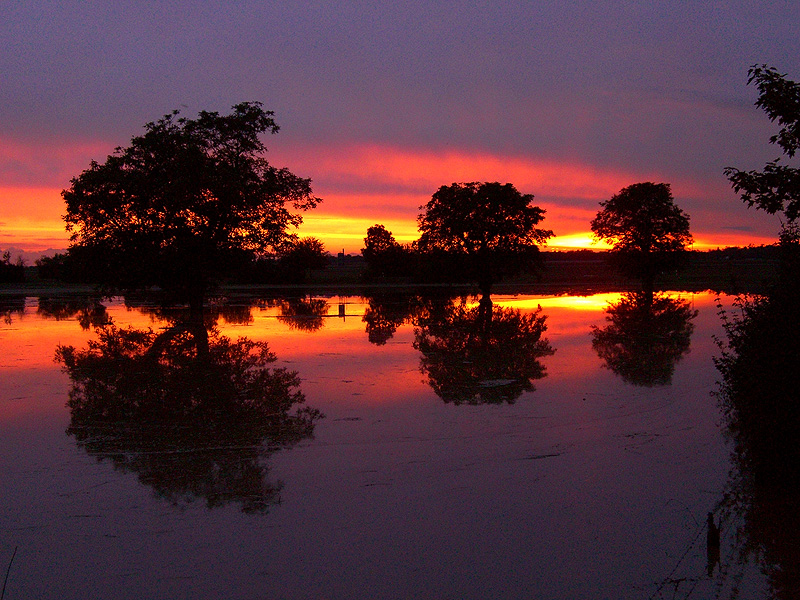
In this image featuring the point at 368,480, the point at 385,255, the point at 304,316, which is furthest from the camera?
the point at 385,255

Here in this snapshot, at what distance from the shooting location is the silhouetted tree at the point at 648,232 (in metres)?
61.4

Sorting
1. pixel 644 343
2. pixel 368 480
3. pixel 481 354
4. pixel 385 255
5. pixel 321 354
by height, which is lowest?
pixel 368 480

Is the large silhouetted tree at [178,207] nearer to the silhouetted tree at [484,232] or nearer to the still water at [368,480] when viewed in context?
the still water at [368,480]

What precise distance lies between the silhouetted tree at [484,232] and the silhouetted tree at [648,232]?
12587 millimetres

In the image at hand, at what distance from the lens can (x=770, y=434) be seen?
313 inches

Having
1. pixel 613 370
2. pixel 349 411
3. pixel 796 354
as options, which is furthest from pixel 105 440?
pixel 613 370

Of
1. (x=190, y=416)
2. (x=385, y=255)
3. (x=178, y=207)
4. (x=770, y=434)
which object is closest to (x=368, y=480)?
(x=190, y=416)

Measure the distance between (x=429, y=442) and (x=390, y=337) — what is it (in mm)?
13849

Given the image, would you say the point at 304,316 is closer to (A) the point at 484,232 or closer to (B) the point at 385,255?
(A) the point at 484,232

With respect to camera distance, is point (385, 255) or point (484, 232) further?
point (385, 255)

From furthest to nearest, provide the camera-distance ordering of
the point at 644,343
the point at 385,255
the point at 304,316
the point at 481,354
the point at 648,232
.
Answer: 1. the point at 385,255
2. the point at 648,232
3. the point at 304,316
4. the point at 644,343
5. the point at 481,354

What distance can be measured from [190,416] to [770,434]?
347 inches

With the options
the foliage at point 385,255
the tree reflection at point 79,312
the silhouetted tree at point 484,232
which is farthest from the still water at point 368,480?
the foliage at point 385,255

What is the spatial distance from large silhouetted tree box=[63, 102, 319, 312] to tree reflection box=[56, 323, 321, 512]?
9.17 m
